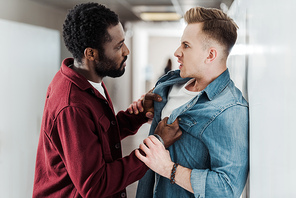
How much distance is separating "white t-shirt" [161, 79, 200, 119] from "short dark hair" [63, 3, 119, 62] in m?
0.40

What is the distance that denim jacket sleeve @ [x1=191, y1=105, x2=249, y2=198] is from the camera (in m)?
1.16

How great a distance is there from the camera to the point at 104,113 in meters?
1.46

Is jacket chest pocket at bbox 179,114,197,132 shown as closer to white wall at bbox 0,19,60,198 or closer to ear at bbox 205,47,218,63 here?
ear at bbox 205,47,218,63

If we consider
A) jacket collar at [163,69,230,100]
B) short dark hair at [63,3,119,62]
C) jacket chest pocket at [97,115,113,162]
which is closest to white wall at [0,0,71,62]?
short dark hair at [63,3,119,62]

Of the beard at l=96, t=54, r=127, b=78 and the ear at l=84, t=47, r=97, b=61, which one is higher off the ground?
the ear at l=84, t=47, r=97, b=61

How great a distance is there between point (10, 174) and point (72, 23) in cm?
202

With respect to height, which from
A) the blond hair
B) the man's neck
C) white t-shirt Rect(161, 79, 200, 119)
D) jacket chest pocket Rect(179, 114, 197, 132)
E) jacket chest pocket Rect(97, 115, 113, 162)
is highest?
the blond hair

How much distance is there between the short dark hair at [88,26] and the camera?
1.47 metres

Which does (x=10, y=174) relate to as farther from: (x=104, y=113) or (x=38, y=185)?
(x=104, y=113)

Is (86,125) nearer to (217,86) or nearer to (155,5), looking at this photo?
(217,86)

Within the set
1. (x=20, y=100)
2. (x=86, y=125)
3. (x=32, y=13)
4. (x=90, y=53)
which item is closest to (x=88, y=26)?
(x=90, y=53)

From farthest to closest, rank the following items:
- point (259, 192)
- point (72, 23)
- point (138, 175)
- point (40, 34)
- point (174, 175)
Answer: point (40, 34)
point (72, 23)
point (138, 175)
point (174, 175)
point (259, 192)

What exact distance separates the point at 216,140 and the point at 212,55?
1.16 feet

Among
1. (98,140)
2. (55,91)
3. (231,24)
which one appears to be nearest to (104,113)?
(98,140)
